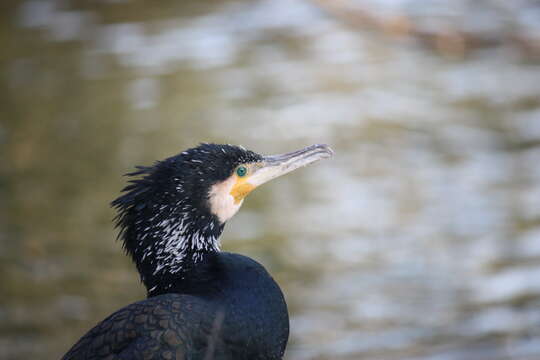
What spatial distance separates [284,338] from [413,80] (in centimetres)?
749

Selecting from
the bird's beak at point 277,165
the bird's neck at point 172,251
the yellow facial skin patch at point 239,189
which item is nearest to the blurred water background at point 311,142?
the bird's beak at point 277,165

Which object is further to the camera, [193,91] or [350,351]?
[193,91]

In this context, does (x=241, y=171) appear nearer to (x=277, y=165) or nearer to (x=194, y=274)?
(x=277, y=165)

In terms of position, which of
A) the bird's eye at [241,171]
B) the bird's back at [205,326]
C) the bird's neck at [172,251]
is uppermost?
the bird's eye at [241,171]

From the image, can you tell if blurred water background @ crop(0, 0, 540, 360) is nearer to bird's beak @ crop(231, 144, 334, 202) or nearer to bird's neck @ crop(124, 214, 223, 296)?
bird's beak @ crop(231, 144, 334, 202)

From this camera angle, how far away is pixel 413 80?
11016 millimetres

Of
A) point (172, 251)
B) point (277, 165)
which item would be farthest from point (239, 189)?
point (172, 251)

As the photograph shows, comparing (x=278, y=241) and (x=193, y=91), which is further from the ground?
(x=193, y=91)

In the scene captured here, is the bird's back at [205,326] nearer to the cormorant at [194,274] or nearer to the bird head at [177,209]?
the cormorant at [194,274]

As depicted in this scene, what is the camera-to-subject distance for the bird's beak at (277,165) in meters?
4.25

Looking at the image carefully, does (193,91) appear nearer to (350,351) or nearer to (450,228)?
(450,228)

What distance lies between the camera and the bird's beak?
4.25m

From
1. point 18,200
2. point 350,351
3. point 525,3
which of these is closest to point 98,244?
point 18,200

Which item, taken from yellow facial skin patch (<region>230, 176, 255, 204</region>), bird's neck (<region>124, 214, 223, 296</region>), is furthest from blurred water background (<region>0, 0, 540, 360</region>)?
bird's neck (<region>124, 214, 223, 296</region>)
